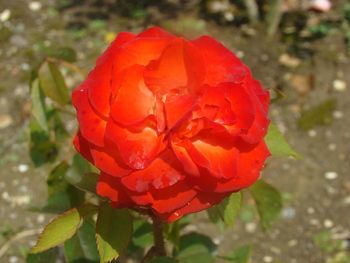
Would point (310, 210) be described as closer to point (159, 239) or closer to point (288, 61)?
point (288, 61)

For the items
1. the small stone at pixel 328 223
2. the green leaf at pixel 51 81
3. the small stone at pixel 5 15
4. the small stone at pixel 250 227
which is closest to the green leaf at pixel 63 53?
the green leaf at pixel 51 81

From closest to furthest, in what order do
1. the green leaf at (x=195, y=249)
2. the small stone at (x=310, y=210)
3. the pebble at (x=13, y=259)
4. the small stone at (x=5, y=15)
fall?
1. the green leaf at (x=195, y=249)
2. the pebble at (x=13, y=259)
3. the small stone at (x=310, y=210)
4. the small stone at (x=5, y=15)

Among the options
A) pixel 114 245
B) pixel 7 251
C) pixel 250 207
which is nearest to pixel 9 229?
pixel 7 251

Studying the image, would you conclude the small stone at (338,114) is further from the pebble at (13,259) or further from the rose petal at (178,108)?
the rose petal at (178,108)

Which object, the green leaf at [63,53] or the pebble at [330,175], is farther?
the pebble at [330,175]

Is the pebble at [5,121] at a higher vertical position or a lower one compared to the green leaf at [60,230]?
lower

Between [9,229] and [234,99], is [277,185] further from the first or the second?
[234,99]
